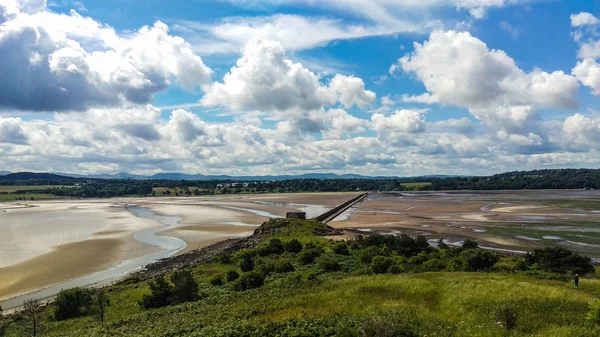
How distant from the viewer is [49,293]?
118 ft

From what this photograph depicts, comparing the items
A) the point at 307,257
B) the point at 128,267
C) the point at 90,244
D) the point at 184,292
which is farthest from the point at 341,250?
the point at 90,244

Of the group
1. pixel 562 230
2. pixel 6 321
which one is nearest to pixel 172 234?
pixel 6 321

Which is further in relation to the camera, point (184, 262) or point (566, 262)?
point (184, 262)

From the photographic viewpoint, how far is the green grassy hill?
15805mm

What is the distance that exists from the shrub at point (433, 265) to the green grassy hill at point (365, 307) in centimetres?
19

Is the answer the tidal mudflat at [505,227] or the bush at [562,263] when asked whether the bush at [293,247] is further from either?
the tidal mudflat at [505,227]

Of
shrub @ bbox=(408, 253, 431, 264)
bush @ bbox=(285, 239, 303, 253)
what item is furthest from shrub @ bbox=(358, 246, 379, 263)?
bush @ bbox=(285, 239, 303, 253)

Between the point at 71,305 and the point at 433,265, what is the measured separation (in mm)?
25286

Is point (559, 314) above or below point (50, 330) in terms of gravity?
above

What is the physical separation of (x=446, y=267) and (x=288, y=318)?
17910mm

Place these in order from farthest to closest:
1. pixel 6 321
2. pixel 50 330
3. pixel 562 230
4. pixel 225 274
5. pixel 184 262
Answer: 1. pixel 562 230
2. pixel 184 262
3. pixel 225 274
4. pixel 6 321
5. pixel 50 330

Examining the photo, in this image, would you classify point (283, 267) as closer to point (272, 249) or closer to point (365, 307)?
point (272, 249)

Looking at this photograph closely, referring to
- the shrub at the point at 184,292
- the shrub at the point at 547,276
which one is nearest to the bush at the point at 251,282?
the shrub at the point at 184,292

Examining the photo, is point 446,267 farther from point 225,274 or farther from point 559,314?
point 225,274
